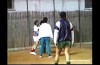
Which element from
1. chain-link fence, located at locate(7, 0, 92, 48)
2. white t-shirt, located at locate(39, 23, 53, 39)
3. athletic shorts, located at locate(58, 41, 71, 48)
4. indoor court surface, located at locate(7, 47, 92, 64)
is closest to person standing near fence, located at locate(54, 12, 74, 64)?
athletic shorts, located at locate(58, 41, 71, 48)

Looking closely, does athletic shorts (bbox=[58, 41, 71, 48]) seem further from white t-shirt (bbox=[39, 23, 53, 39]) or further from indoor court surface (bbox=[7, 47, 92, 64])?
white t-shirt (bbox=[39, 23, 53, 39])

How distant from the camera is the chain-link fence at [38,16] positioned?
42.5ft

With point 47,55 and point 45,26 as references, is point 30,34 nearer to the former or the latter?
point 47,55

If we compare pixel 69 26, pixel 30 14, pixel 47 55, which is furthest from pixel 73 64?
pixel 30 14

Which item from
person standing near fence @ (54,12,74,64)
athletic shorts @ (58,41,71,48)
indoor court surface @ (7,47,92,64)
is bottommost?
indoor court surface @ (7,47,92,64)

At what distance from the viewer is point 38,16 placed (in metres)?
13.4

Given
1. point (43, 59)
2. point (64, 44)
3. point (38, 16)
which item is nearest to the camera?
point (64, 44)

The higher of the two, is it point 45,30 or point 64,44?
point 45,30

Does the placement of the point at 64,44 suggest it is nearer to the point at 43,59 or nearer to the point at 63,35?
the point at 63,35

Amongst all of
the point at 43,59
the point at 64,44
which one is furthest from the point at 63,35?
the point at 43,59

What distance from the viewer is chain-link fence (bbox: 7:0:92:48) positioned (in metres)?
12.9
